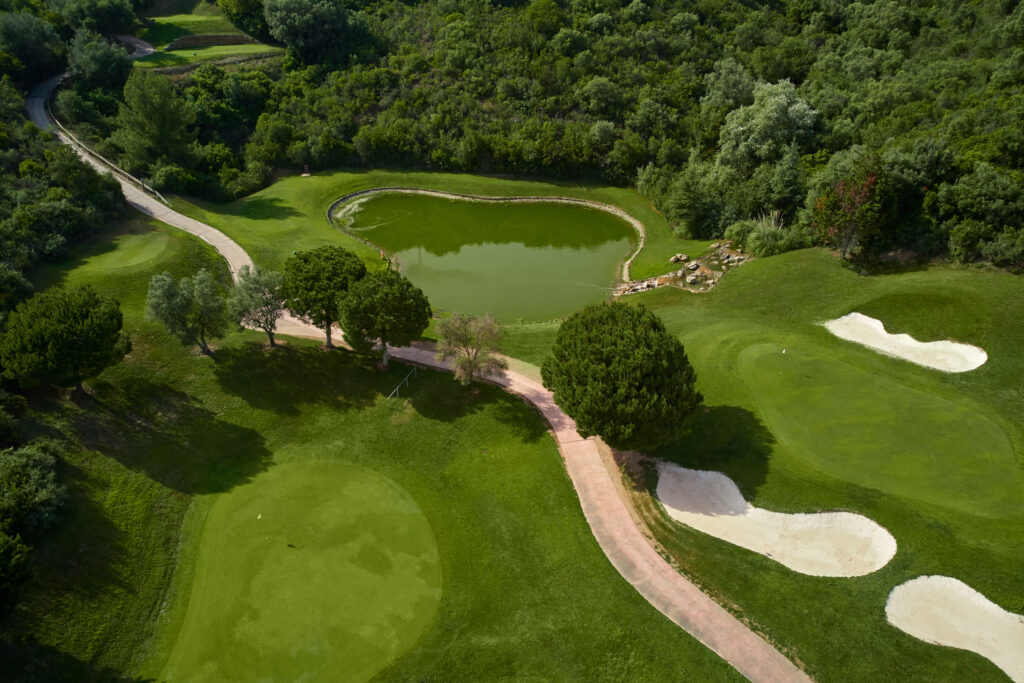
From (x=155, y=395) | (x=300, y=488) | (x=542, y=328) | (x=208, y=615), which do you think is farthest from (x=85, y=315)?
(x=542, y=328)

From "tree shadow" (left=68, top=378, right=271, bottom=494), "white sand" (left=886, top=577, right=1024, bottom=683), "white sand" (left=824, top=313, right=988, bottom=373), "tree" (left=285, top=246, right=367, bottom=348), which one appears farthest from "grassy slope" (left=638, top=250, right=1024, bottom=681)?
"tree shadow" (left=68, top=378, right=271, bottom=494)

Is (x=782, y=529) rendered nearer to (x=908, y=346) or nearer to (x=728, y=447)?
(x=728, y=447)

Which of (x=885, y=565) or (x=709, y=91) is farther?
(x=709, y=91)

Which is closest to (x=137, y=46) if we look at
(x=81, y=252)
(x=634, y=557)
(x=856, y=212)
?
(x=81, y=252)

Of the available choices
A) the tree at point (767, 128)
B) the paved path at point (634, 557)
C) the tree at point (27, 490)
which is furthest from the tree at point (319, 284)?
the tree at point (767, 128)

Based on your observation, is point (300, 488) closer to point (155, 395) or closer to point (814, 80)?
point (155, 395)

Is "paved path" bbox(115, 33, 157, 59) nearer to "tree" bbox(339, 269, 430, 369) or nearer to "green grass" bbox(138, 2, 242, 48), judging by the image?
"green grass" bbox(138, 2, 242, 48)
